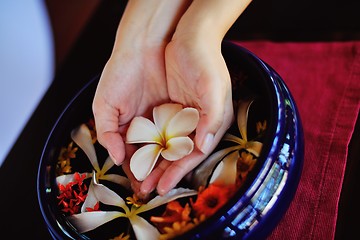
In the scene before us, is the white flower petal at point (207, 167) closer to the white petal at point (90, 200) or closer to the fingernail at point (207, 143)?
the fingernail at point (207, 143)

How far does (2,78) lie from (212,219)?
53 cm

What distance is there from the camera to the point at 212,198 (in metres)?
0.45

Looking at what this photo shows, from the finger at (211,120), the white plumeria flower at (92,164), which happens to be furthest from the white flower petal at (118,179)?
the finger at (211,120)

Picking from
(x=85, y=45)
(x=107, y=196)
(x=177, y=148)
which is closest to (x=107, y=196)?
(x=107, y=196)

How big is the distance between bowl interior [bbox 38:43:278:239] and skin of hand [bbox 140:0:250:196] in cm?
2

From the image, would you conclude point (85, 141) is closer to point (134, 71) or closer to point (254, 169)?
point (134, 71)

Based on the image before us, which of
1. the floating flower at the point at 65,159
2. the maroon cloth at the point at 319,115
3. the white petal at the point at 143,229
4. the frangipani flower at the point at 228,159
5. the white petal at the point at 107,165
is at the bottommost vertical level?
the maroon cloth at the point at 319,115

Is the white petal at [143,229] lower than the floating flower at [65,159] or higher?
lower

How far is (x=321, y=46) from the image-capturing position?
69 cm

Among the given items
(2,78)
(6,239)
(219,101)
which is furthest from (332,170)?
(2,78)

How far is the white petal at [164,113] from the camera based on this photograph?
561mm

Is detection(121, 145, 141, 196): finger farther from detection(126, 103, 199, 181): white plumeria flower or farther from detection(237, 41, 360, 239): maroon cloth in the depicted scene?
detection(237, 41, 360, 239): maroon cloth

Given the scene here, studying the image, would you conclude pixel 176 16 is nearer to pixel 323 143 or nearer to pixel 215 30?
pixel 215 30

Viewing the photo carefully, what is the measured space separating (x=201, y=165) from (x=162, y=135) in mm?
71
